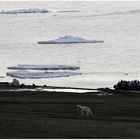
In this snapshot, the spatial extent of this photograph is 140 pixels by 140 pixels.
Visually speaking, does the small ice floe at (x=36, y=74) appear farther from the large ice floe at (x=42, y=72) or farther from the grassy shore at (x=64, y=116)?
the grassy shore at (x=64, y=116)

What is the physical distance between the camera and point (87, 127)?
16.6 metres

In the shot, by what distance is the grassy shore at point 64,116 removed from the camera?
15648 millimetres

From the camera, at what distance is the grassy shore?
15648 millimetres

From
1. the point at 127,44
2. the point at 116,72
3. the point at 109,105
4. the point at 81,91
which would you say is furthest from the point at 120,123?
the point at 127,44

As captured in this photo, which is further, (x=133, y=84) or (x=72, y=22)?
(x=72, y=22)

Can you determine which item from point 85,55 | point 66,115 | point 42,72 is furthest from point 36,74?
point 66,115

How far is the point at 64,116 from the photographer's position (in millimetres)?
19438

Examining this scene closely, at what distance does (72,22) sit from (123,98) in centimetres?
10516

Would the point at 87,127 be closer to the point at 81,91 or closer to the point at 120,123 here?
the point at 120,123

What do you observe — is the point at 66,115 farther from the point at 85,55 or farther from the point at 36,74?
the point at 85,55

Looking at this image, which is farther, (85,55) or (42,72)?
(85,55)

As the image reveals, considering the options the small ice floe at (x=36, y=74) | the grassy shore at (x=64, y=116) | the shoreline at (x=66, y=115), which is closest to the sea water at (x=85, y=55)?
the small ice floe at (x=36, y=74)

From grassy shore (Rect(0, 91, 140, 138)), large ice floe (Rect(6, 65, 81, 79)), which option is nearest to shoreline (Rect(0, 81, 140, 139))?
grassy shore (Rect(0, 91, 140, 138))

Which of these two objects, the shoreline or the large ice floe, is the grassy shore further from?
the large ice floe
